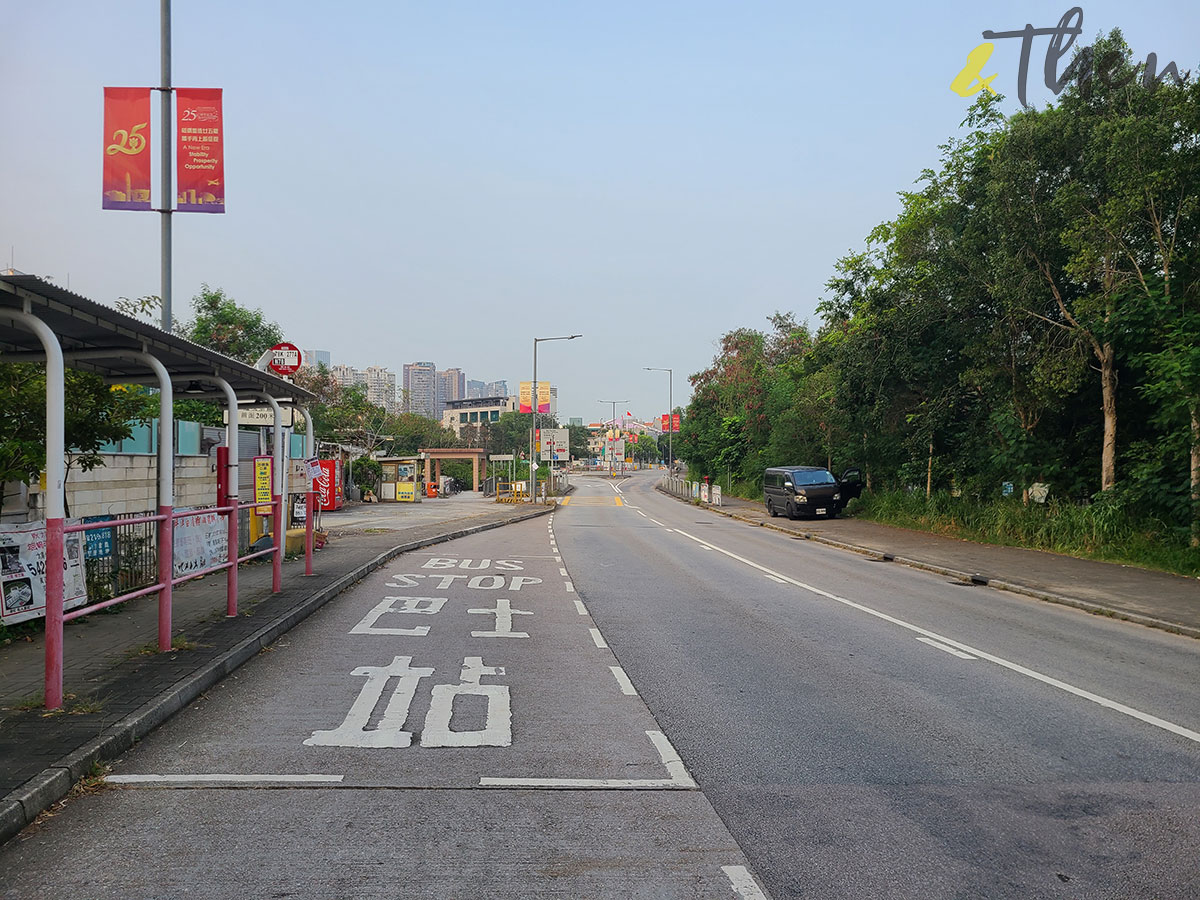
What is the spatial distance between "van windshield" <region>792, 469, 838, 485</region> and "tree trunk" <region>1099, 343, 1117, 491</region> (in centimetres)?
1414

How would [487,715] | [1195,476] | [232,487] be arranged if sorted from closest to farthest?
1. [487,715]
2. [232,487]
3. [1195,476]

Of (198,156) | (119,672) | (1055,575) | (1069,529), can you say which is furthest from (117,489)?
(1069,529)

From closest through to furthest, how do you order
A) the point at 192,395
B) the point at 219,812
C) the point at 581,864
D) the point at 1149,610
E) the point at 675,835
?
the point at 581,864 < the point at 675,835 < the point at 219,812 < the point at 192,395 < the point at 1149,610

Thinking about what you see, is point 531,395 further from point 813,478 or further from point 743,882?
point 743,882

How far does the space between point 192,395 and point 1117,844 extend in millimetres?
10254

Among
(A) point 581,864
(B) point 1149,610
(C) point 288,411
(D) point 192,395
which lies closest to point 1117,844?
(A) point 581,864

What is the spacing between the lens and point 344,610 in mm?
11172

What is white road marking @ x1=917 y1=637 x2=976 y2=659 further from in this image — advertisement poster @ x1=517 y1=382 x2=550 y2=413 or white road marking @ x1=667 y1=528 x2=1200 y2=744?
advertisement poster @ x1=517 y1=382 x2=550 y2=413

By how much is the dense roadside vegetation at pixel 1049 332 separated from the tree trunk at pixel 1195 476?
0.04 meters

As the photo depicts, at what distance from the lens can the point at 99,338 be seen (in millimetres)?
7457

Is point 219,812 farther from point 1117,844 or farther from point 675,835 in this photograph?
point 1117,844

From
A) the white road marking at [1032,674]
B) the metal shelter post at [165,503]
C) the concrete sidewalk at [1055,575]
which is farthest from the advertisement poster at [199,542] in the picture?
the concrete sidewalk at [1055,575]

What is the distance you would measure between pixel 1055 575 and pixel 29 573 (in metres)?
14.8

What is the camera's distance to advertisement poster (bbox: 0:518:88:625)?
6.31m
